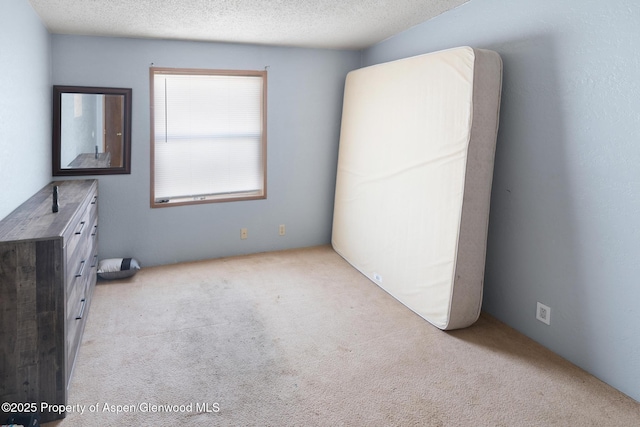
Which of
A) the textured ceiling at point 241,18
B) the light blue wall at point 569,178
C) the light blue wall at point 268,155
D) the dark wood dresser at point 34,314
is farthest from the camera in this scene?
the light blue wall at point 268,155

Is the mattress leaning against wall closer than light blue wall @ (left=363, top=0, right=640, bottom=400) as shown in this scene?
No

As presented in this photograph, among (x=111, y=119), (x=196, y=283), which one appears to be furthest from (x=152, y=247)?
(x=111, y=119)

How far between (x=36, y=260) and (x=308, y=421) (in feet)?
4.80

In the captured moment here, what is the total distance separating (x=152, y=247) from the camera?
425 centimetres

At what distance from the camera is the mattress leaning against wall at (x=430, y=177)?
9.23 feet

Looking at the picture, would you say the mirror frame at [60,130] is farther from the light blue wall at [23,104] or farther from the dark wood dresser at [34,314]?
the dark wood dresser at [34,314]

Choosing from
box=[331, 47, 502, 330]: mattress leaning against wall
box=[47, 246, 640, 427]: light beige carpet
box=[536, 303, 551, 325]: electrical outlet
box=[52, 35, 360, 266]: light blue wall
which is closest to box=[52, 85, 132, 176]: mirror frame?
box=[52, 35, 360, 266]: light blue wall

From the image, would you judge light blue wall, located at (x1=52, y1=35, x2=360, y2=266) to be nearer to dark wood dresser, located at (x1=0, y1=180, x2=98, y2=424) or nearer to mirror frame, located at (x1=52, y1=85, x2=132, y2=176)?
mirror frame, located at (x1=52, y1=85, x2=132, y2=176)

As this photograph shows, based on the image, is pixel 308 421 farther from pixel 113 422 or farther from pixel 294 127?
pixel 294 127

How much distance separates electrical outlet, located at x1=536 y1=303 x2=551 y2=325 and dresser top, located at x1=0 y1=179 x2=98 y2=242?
277 cm

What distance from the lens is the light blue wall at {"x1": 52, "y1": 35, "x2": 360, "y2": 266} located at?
3.91 m

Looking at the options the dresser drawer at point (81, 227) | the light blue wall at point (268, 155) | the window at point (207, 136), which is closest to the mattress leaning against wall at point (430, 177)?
the light blue wall at point (268, 155)

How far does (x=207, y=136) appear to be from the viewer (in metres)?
4.33

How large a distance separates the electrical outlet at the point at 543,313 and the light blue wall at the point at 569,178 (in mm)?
35
